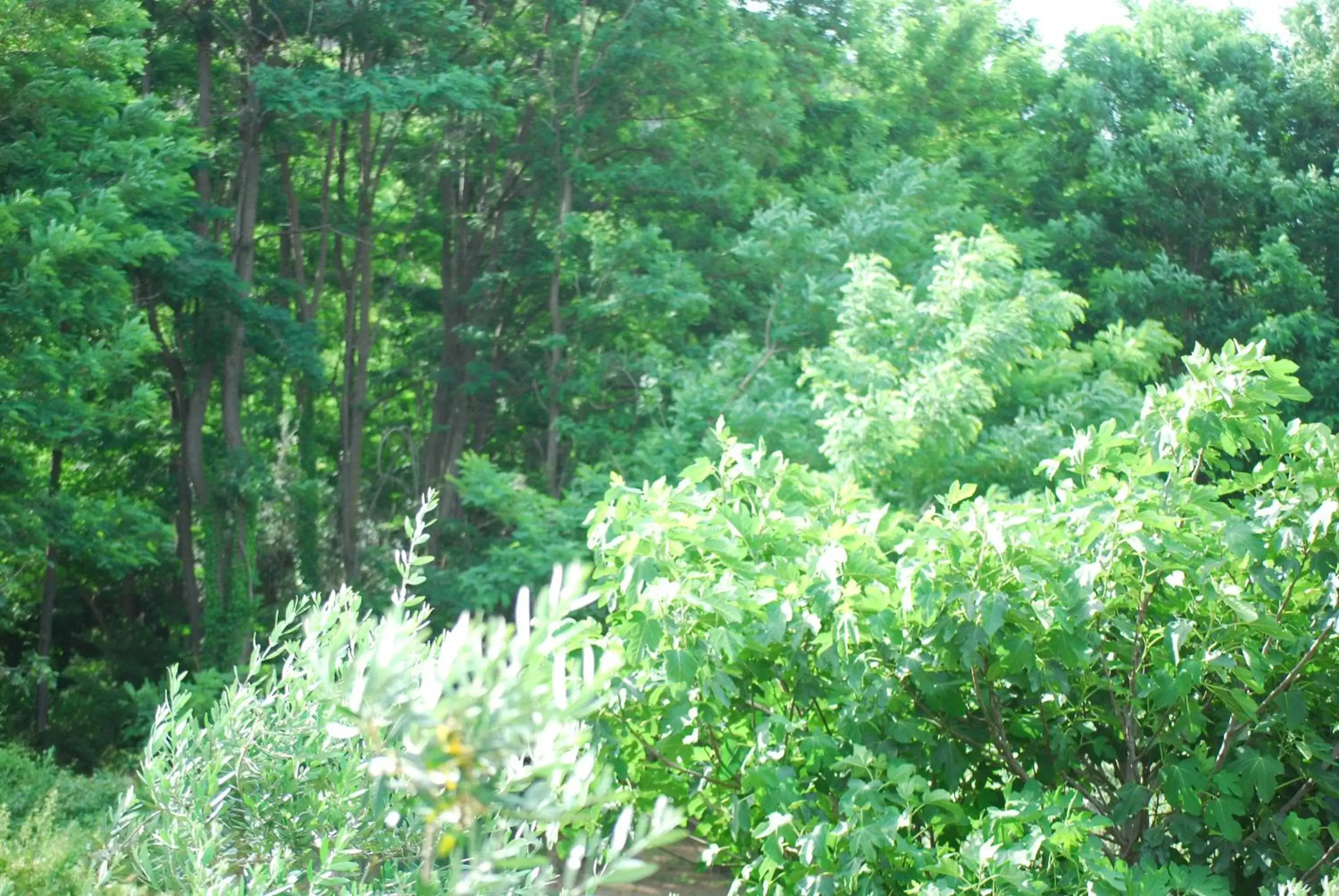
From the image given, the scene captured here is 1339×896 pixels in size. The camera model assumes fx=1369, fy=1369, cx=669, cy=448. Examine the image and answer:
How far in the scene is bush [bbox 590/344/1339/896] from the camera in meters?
3.71

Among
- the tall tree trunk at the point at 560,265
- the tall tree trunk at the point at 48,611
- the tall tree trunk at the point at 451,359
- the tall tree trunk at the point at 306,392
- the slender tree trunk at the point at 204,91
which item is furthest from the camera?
the tall tree trunk at the point at 451,359

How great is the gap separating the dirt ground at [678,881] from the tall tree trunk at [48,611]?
6.59m

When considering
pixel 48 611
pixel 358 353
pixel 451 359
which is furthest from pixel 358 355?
pixel 48 611

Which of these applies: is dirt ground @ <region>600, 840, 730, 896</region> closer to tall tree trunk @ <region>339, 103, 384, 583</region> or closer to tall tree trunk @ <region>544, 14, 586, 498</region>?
tall tree trunk @ <region>544, 14, 586, 498</region>

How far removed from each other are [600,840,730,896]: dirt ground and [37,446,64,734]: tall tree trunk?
659 cm

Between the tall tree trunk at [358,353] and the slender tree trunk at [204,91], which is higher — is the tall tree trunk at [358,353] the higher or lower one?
the lower one

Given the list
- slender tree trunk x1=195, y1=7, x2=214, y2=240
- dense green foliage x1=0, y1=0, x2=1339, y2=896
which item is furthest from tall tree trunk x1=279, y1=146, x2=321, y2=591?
slender tree trunk x1=195, y1=7, x2=214, y2=240

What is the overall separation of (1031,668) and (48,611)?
50.2 feet

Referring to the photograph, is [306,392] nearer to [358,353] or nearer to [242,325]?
[358,353]

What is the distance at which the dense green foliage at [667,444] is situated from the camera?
3361 mm

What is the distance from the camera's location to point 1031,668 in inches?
149

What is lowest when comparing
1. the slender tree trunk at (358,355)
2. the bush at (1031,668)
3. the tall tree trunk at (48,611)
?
the tall tree trunk at (48,611)

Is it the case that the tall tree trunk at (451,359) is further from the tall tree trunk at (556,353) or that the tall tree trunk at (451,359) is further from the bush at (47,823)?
the bush at (47,823)

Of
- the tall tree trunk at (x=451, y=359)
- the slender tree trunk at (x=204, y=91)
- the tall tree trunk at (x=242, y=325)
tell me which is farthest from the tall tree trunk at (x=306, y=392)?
the tall tree trunk at (x=451, y=359)
